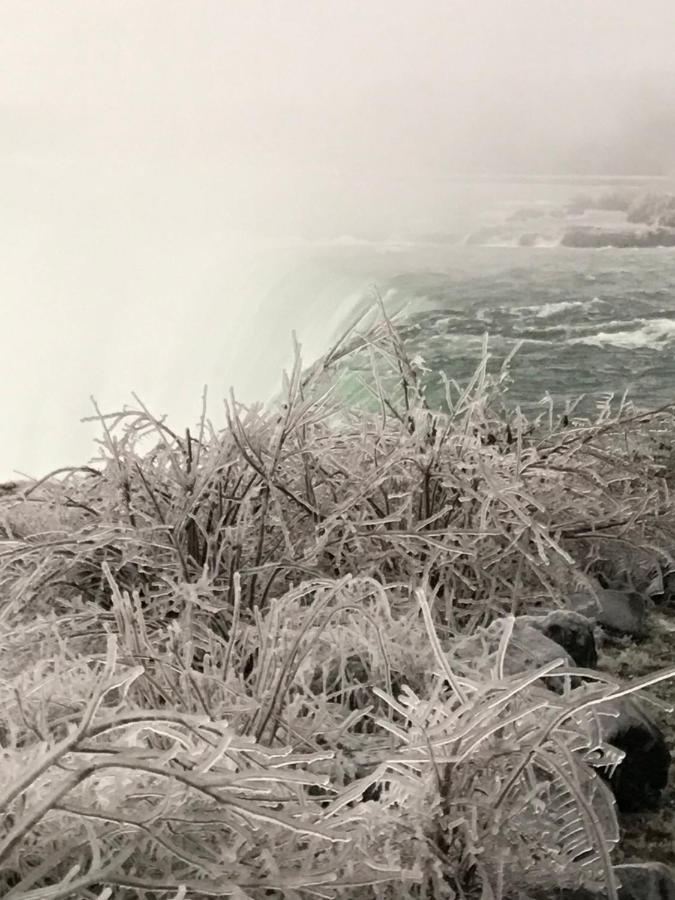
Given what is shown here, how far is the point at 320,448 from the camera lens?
999 millimetres

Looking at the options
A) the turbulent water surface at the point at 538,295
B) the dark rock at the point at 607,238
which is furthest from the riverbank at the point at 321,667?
the dark rock at the point at 607,238

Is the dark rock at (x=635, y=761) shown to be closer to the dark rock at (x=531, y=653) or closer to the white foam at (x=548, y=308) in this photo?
the dark rock at (x=531, y=653)

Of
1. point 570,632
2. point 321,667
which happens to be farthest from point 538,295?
point 321,667

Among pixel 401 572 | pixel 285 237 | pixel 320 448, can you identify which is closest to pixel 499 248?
pixel 285 237

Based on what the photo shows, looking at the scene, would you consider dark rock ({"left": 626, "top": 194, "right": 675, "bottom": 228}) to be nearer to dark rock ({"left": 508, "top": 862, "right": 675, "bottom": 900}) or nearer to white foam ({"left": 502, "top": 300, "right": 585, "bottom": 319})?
white foam ({"left": 502, "top": 300, "right": 585, "bottom": 319})

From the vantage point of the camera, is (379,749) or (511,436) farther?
(511,436)

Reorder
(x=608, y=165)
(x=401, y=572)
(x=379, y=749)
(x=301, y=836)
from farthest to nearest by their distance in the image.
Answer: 1. (x=608, y=165)
2. (x=401, y=572)
3. (x=379, y=749)
4. (x=301, y=836)

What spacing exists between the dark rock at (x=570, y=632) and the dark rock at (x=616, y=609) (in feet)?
0.32

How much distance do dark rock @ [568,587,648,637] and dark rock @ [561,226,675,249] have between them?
2.78 feet

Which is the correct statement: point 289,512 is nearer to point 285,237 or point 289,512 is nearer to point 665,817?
point 665,817

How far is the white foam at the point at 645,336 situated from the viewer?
5.32 ft

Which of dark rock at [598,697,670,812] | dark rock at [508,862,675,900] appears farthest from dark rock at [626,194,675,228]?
dark rock at [508,862,675,900]

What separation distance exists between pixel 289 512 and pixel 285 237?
81 cm

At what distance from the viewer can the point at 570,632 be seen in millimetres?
762
